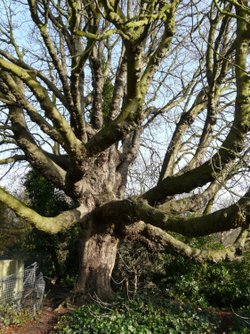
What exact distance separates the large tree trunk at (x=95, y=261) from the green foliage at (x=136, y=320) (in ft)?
2.70

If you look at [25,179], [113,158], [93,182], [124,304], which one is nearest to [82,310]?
[124,304]

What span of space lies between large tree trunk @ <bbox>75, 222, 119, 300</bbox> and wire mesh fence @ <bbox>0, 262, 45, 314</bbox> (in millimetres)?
945

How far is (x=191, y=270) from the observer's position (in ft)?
38.3

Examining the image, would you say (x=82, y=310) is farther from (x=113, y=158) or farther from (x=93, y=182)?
(x=113, y=158)

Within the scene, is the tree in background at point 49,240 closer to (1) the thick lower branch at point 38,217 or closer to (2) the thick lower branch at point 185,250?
(2) the thick lower branch at point 185,250

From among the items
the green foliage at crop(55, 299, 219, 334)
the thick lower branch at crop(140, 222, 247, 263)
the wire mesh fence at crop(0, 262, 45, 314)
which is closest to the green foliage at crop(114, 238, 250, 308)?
the thick lower branch at crop(140, 222, 247, 263)

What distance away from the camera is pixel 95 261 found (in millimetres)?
9781

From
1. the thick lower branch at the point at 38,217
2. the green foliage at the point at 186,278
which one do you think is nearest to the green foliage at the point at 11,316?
the thick lower branch at the point at 38,217

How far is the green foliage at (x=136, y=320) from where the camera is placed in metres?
7.86

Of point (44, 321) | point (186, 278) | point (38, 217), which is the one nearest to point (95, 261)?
point (44, 321)

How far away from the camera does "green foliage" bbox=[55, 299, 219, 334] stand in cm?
786

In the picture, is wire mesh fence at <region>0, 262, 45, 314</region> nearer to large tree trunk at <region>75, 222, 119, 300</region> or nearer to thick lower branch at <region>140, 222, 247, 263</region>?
large tree trunk at <region>75, 222, 119, 300</region>

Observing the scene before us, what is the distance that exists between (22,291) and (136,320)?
2.98m

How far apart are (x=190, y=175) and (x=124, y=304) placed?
3013 mm
